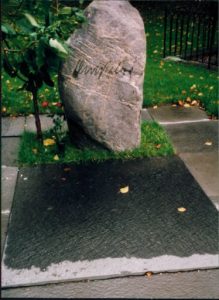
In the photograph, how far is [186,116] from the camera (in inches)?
226

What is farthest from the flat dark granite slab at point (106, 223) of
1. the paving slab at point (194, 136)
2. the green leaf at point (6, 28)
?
the green leaf at point (6, 28)

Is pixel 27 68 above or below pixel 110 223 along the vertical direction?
above

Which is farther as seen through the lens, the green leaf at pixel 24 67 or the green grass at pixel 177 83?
the green grass at pixel 177 83

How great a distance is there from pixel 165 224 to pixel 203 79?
14.6 ft

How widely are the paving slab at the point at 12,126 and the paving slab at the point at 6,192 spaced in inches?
38.0

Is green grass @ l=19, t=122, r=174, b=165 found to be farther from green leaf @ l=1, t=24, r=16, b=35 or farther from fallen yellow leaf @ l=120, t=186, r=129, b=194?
green leaf @ l=1, t=24, r=16, b=35

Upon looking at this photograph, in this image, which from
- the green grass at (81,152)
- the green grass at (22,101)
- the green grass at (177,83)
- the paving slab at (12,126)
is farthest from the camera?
the green grass at (177,83)

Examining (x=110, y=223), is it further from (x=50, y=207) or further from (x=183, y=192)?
(x=183, y=192)

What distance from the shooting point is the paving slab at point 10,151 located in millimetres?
4458

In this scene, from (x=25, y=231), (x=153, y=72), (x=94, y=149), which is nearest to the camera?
(x=25, y=231)

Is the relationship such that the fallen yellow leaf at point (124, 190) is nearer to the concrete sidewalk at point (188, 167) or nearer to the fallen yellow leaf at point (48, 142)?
the concrete sidewalk at point (188, 167)

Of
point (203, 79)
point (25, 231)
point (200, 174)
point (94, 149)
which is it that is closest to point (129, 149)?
point (94, 149)
